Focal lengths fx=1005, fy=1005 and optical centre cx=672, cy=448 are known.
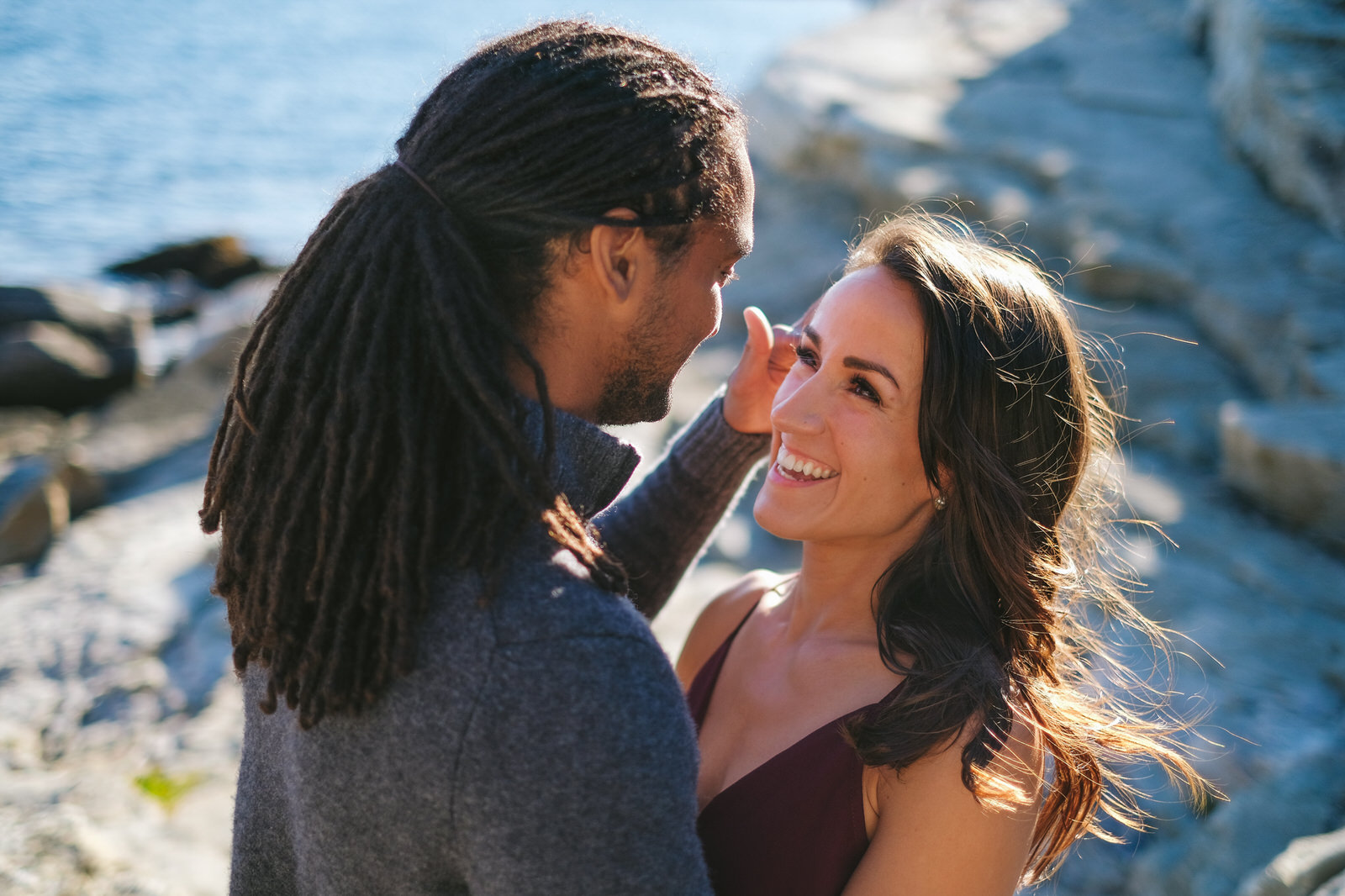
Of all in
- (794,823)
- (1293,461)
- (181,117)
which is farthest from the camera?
(181,117)

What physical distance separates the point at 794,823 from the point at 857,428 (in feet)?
2.62

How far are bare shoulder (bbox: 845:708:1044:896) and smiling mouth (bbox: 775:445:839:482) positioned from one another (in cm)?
61

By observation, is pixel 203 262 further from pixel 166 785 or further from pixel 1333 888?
pixel 1333 888

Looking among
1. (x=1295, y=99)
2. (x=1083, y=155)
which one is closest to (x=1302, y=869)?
(x=1295, y=99)

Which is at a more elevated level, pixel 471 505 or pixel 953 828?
pixel 471 505

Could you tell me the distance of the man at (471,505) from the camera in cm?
124

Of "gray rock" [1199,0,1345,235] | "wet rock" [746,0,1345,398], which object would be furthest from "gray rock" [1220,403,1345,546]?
"gray rock" [1199,0,1345,235]

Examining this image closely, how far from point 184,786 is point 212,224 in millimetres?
13062

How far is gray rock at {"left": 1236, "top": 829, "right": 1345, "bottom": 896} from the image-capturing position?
2309 mm

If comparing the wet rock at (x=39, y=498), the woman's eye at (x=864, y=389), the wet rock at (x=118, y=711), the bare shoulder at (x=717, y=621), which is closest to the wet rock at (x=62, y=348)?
the wet rock at (x=39, y=498)

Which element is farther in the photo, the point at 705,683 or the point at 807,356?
the point at 705,683

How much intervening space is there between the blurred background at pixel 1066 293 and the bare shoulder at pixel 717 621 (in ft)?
4.04

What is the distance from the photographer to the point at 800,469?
2.17 meters

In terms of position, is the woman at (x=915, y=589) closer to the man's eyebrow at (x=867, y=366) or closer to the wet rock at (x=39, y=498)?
the man's eyebrow at (x=867, y=366)
